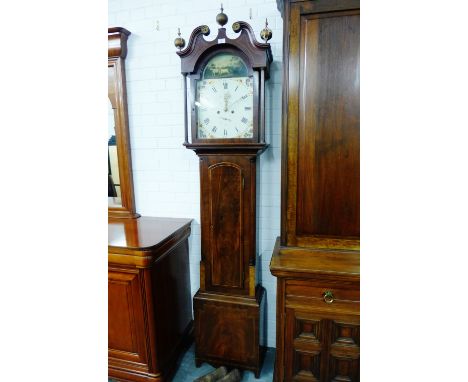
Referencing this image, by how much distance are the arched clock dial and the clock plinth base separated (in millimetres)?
986

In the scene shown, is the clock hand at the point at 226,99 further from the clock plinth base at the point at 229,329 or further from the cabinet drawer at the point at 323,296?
the clock plinth base at the point at 229,329

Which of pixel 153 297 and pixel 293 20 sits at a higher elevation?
pixel 293 20

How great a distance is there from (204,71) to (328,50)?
67cm

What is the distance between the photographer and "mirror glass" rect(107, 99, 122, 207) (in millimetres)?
1943

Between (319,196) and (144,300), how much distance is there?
3.60 feet

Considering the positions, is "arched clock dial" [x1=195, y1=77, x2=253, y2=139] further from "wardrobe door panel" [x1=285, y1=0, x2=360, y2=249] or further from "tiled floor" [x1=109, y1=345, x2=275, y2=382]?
"tiled floor" [x1=109, y1=345, x2=275, y2=382]

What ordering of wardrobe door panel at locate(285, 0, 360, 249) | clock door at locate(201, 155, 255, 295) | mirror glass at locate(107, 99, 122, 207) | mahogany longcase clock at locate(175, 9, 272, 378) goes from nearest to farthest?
Answer: wardrobe door panel at locate(285, 0, 360, 249), mahogany longcase clock at locate(175, 9, 272, 378), clock door at locate(201, 155, 255, 295), mirror glass at locate(107, 99, 122, 207)

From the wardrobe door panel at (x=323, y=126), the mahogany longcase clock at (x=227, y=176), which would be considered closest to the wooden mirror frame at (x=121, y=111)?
the mahogany longcase clock at (x=227, y=176)

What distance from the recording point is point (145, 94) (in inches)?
75.7

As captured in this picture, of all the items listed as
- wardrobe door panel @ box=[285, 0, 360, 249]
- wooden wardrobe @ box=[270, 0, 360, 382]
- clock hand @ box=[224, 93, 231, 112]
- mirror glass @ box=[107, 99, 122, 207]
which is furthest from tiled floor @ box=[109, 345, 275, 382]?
clock hand @ box=[224, 93, 231, 112]
